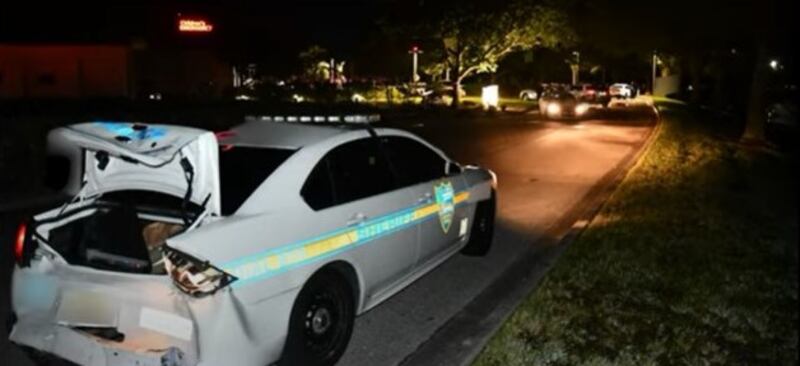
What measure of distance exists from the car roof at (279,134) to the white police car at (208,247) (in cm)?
2

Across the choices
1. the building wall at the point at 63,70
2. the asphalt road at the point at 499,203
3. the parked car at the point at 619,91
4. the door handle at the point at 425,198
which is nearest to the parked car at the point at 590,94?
the asphalt road at the point at 499,203

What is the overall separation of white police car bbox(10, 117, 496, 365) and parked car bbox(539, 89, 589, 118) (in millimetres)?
29704

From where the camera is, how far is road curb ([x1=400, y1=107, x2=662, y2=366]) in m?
5.27

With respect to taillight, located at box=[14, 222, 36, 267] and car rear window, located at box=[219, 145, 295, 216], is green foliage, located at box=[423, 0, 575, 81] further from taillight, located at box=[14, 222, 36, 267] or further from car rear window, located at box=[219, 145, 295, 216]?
taillight, located at box=[14, 222, 36, 267]

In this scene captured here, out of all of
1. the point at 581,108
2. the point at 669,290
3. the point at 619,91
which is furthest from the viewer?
the point at 619,91

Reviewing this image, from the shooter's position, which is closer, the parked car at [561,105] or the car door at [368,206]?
the car door at [368,206]

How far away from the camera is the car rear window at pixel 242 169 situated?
15.4ft

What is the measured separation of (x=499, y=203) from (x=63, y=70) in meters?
27.7

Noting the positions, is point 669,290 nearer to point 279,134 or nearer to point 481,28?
point 279,134

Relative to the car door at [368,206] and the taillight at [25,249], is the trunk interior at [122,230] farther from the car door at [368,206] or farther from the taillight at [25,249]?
the car door at [368,206]

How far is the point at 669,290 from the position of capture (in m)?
6.55

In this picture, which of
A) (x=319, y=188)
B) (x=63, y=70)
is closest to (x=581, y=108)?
(x=63, y=70)

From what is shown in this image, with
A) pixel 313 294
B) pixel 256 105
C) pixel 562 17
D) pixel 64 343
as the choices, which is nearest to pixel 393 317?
pixel 313 294

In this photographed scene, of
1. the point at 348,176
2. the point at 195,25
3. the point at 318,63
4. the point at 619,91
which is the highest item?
the point at 195,25
